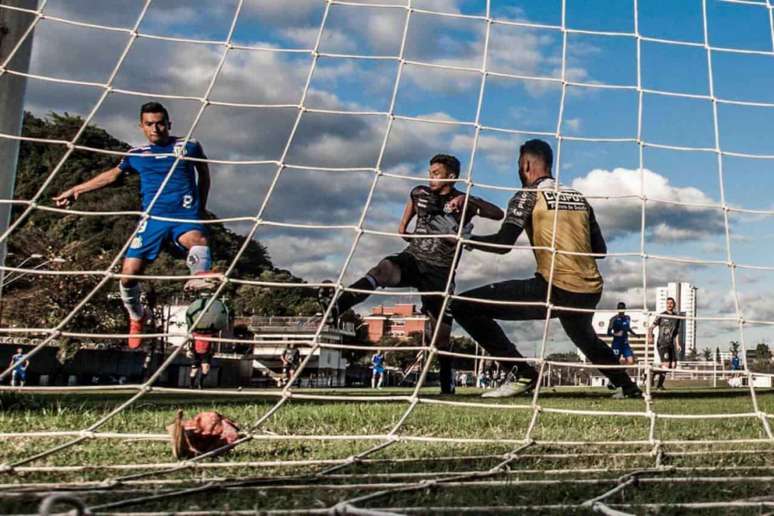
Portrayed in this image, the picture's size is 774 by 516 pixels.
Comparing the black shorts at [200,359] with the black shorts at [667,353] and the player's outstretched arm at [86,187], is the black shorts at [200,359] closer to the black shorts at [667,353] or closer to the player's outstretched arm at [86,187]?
the player's outstretched arm at [86,187]

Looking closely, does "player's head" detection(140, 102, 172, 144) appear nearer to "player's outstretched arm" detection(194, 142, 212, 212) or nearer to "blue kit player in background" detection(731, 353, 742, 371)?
"player's outstretched arm" detection(194, 142, 212, 212)

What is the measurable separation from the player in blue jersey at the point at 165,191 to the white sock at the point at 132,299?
27 centimetres

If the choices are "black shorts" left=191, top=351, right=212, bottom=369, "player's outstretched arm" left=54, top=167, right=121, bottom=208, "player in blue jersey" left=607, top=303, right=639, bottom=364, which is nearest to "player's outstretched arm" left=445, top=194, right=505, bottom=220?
"player's outstretched arm" left=54, top=167, right=121, bottom=208

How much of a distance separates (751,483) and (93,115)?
3.01 metres

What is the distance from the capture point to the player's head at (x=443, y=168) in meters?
6.21

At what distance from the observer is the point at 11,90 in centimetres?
409

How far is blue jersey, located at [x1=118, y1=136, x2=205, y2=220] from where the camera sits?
16.0 feet

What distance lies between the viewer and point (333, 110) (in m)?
4.37

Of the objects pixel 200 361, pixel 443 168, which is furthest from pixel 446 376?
pixel 200 361

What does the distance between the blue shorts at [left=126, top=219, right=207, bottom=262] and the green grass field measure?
3.57ft

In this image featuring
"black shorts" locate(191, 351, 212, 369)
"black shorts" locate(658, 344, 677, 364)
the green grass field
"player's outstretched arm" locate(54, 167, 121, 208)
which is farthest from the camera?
"black shorts" locate(658, 344, 677, 364)

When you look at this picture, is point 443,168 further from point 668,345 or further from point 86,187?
point 668,345

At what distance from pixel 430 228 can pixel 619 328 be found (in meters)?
4.70

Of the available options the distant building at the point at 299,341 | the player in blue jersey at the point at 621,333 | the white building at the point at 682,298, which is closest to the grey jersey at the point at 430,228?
the distant building at the point at 299,341
